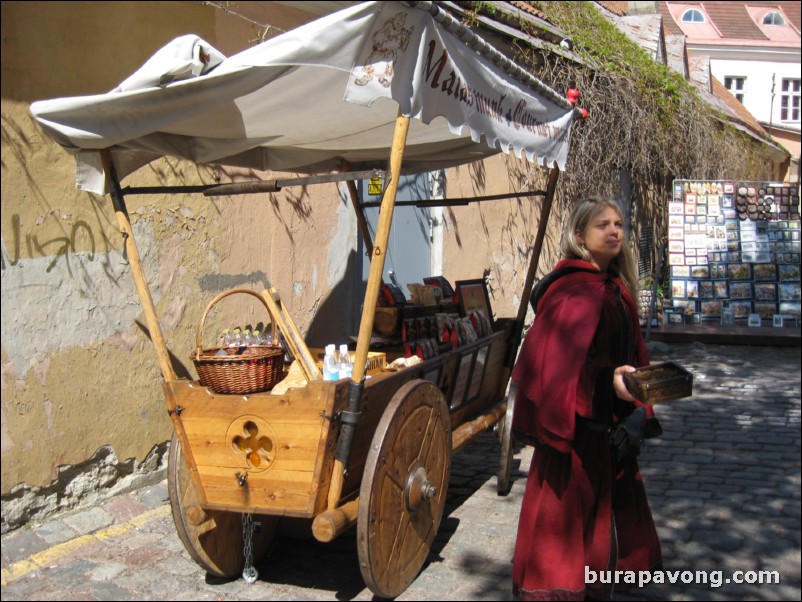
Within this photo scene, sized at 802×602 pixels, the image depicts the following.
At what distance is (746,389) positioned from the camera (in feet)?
27.3

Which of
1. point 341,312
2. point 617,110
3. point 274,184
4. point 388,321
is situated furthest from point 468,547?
point 617,110

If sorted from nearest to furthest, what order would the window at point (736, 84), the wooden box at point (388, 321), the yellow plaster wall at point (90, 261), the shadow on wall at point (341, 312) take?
the yellow plaster wall at point (90, 261) → the wooden box at point (388, 321) → the shadow on wall at point (341, 312) → the window at point (736, 84)

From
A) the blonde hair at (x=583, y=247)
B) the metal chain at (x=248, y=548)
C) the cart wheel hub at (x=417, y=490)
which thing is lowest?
the metal chain at (x=248, y=548)

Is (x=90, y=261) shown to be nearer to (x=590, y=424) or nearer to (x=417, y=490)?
(x=417, y=490)

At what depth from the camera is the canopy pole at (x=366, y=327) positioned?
3.41 metres

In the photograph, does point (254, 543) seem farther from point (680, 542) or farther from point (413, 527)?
point (680, 542)

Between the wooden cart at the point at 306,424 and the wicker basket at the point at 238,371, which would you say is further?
the wicker basket at the point at 238,371

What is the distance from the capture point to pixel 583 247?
11.8 feet

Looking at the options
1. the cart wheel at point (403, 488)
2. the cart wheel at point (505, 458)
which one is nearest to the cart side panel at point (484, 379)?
the cart wheel at point (505, 458)

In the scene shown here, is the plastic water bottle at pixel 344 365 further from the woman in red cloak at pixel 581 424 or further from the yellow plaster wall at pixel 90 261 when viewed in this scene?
the yellow plaster wall at pixel 90 261

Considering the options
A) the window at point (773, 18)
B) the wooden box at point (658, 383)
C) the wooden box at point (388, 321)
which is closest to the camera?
the wooden box at point (658, 383)

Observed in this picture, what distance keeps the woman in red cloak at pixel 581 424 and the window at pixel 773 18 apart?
148ft

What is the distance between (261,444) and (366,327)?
65 centimetres

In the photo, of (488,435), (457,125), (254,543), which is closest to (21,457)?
(254,543)
